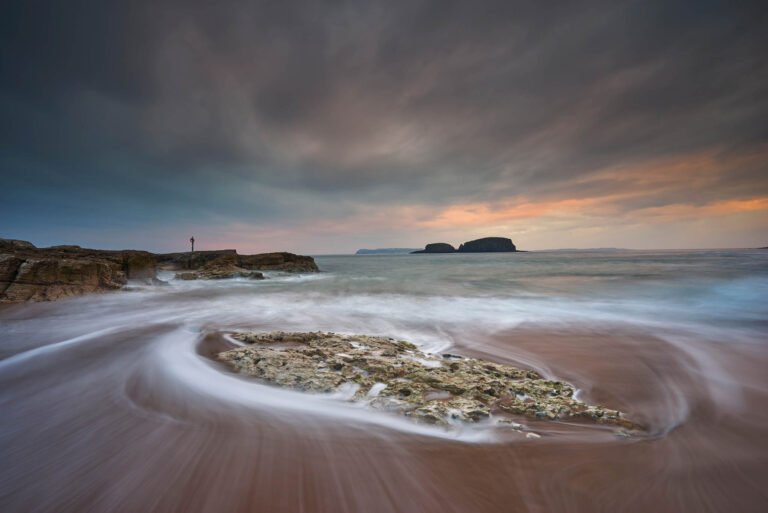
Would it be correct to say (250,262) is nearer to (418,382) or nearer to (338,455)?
(418,382)

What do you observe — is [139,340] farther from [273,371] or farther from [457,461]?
[457,461]

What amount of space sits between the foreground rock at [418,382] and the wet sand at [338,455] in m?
0.25

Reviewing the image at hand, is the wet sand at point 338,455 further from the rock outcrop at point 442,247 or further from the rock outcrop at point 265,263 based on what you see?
the rock outcrop at point 442,247

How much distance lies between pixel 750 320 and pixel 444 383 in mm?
9507

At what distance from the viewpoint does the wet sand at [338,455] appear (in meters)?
1.86

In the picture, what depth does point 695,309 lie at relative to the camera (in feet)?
28.3

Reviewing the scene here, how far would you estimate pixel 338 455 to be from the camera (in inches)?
90.1

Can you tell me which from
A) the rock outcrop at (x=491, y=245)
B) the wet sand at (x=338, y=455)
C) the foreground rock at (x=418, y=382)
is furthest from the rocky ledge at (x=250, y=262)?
the rock outcrop at (x=491, y=245)

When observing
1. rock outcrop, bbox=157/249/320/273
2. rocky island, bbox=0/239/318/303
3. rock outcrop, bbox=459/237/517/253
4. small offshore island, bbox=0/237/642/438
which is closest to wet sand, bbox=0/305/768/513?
small offshore island, bbox=0/237/642/438

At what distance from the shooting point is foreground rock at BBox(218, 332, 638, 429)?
2.80 m

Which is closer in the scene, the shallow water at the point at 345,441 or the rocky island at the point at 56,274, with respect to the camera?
the shallow water at the point at 345,441

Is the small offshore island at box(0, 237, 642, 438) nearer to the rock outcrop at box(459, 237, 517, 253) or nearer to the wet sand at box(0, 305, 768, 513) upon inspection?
the wet sand at box(0, 305, 768, 513)

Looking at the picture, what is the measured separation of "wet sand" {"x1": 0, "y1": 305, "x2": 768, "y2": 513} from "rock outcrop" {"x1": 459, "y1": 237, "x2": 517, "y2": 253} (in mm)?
164097

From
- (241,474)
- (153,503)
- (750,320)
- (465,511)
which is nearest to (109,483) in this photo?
(153,503)
